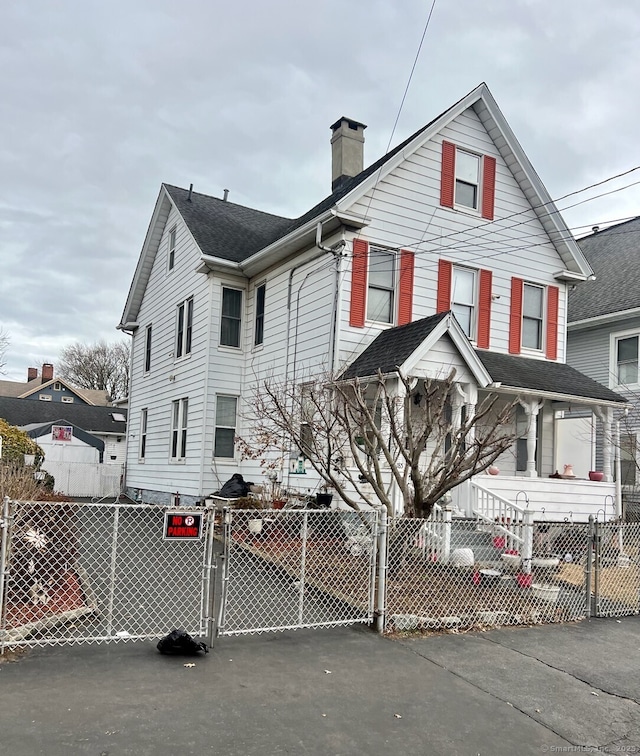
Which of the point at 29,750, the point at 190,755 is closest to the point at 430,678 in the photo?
the point at 190,755

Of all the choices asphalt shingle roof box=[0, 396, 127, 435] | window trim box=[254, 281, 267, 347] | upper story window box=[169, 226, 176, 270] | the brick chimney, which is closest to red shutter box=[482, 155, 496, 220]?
the brick chimney

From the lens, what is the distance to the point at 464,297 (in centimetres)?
1399

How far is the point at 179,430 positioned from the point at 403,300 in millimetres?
7057

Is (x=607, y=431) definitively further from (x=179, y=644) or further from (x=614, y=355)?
(x=179, y=644)

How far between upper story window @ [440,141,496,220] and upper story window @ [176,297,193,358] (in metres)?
7.13

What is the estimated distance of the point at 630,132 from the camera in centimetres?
1108

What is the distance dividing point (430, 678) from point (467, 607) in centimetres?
193

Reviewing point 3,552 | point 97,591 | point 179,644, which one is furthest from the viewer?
point 97,591

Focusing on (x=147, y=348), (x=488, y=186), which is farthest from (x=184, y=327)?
(x=488, y=186)

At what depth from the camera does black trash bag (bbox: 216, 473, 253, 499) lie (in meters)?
13.7

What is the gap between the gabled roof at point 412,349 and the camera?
1075cm

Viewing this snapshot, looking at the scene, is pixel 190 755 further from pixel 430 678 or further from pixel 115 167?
pixel 115 167

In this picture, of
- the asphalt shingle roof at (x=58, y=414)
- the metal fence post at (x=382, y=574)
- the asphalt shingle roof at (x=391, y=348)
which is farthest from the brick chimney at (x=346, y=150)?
the asphalt shingle roof at (x=58, y=414)

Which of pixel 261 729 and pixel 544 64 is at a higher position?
pixel 544 64
